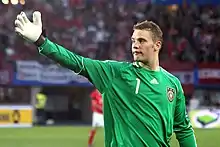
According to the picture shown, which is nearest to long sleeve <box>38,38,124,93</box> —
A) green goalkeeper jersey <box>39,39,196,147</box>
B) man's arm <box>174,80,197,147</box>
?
green goalkeeper jersey <box>39,39,196,147</box>

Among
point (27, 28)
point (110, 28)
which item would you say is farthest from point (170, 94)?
point (110, 28)

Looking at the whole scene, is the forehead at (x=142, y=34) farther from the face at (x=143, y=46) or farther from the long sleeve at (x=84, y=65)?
the long sleeve at (x=84, y=65)

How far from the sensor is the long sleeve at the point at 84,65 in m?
3.84

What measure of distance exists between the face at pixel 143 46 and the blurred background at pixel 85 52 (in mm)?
18112

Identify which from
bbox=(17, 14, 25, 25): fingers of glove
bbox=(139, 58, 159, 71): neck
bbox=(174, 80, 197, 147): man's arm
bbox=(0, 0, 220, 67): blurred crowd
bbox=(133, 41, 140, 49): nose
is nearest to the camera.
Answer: bbox=(17, 14, 25, 25): fingers of glove

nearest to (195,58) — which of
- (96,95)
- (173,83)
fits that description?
(96,95)

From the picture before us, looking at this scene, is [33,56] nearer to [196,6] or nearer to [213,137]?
[196,6]

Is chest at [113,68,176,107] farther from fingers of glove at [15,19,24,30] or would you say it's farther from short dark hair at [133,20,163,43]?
fingers of glove at [15,19,24,30]

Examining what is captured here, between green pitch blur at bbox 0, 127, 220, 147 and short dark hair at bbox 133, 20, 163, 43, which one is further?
green pitch blur at bbox 0, 127, 220, 147

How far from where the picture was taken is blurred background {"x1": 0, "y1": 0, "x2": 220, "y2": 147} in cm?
2480

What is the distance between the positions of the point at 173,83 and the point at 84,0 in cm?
2291

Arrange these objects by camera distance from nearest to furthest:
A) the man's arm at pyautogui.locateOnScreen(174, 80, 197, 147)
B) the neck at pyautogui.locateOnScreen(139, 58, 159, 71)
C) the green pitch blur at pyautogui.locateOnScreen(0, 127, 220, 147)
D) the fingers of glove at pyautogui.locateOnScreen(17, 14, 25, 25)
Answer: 1. the fingers of glove at pyautogui.locateOnScreen(17, 14, 25, 25)
2. the neck at pyautogui.locateOnScreen(139, 58, 159, 71)
3. the man's arm at pyautogui.locateOnScreen(174, 80, 197, 147)
4. the green pitch blur at pyautogui.locateOnScreen(0, 127, 220, 147)

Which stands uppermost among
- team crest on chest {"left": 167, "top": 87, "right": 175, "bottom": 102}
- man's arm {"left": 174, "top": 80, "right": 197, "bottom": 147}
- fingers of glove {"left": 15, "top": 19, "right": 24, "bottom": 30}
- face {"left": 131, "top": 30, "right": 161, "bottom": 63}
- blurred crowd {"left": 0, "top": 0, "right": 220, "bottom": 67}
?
blurred crowd {"left": 0, "top": 0, "right": 220, "bottom": 67}

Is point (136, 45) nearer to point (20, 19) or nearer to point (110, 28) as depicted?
point (20, 19)
